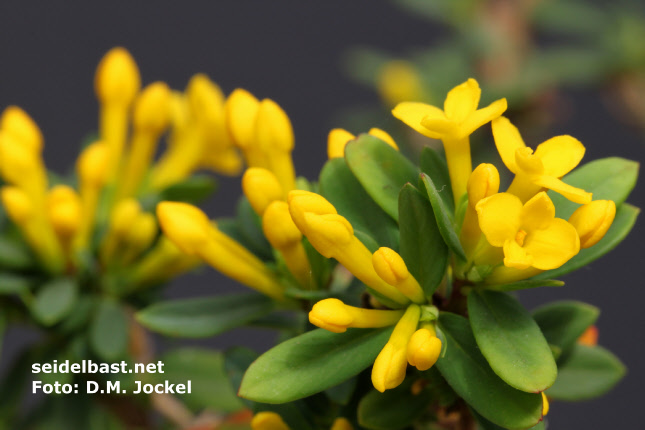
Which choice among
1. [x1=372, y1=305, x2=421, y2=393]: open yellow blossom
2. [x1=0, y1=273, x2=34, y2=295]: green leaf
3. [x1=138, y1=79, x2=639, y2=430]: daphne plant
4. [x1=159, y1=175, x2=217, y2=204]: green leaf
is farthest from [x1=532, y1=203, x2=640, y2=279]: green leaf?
[x1=0, y1=273, x2=34, y2=295]: green leaf

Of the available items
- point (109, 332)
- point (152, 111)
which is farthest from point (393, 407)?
point (152, 111)

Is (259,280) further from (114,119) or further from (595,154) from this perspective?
(595,154)

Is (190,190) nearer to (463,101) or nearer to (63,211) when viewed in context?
(63,211)

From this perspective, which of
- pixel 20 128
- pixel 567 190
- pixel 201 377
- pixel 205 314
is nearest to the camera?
pixel 567 190

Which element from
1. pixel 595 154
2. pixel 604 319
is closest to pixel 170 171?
pixel 604 319

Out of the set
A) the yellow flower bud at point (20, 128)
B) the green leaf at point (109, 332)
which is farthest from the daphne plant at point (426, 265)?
the yellow flower bud at point (20, 128)

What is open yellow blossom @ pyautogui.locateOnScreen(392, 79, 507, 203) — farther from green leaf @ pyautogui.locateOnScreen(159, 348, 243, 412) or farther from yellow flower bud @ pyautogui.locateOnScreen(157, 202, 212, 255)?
→ green leaf @ pyautogui.locateOnScreen(159, 348, 243, 412)
